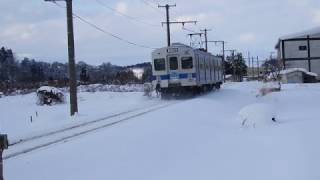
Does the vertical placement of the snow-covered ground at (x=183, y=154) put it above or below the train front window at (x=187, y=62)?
below

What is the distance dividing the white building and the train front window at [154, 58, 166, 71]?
54396mm

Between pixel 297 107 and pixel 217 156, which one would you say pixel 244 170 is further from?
pixel 297 107

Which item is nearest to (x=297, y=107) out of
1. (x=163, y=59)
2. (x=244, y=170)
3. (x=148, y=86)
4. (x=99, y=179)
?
(x=163, y=59)

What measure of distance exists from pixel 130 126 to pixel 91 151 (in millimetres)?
5452

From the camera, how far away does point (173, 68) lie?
3841cm

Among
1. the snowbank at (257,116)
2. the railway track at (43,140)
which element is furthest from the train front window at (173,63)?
the snowbank at (257,116)

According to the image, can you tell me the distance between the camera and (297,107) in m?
29.2

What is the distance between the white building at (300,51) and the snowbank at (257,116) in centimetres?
7107

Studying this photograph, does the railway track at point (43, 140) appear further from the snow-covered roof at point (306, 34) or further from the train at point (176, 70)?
the snow-covered roof at point (306, 34)

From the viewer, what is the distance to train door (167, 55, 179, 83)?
38.3m

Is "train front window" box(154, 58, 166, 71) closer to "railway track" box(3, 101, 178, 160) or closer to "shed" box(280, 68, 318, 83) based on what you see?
"railway track" box(3, 101, 178, 160)

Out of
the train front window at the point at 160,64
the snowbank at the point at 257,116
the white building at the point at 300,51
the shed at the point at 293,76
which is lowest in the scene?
the snowbank at the point at 257,116

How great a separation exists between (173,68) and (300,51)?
55837mm

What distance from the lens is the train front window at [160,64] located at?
3850cm
